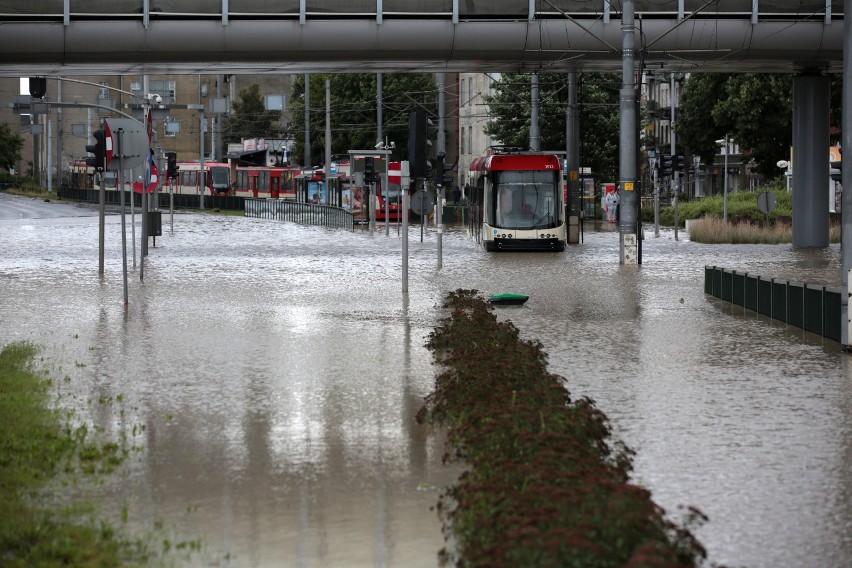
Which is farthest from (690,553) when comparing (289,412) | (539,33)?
(539,33)

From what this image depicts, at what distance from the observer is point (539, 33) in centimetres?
3791

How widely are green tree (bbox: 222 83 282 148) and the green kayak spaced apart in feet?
318

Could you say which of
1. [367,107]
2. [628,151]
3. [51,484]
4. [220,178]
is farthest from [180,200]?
[51,484]

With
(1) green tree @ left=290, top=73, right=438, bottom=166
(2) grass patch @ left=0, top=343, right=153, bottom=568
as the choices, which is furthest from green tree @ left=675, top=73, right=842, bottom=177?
(2) grass patch @ left=0, top=343, right=153, bottom=568

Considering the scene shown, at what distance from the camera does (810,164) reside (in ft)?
146

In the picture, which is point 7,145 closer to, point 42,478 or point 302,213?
point 302,213

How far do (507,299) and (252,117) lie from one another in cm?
10076

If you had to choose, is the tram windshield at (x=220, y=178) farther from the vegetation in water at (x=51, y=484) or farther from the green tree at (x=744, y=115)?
the vegetation in water at (x=51, y=484)

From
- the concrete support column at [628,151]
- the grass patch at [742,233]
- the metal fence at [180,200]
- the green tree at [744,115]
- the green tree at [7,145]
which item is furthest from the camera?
the green tree at [7,145]

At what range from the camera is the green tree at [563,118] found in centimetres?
7431

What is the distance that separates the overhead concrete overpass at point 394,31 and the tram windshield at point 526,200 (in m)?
4.77

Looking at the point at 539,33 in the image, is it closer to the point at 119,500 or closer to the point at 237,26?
the point at 237,26

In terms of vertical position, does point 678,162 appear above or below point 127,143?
above

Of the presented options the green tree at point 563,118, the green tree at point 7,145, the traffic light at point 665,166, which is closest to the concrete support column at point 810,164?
the traffic light at point 665,166
